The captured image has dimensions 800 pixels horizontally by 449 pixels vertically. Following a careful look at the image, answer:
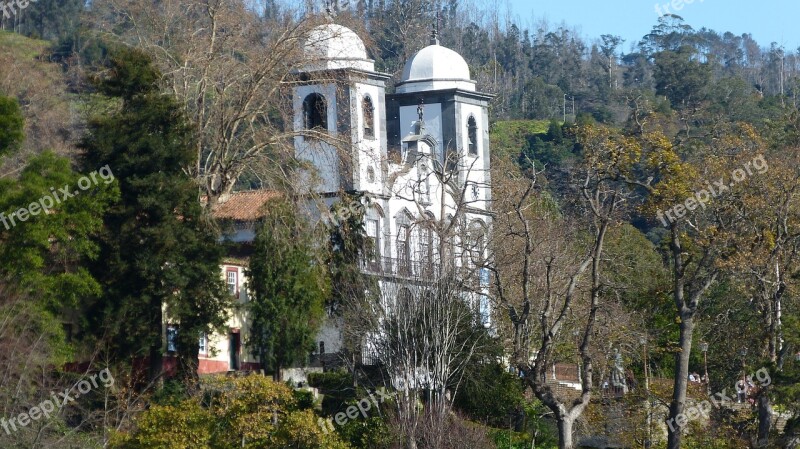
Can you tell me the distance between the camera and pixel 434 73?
5250cm

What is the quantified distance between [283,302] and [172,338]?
362cm

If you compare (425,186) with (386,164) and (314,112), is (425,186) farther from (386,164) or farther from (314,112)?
(386,164)

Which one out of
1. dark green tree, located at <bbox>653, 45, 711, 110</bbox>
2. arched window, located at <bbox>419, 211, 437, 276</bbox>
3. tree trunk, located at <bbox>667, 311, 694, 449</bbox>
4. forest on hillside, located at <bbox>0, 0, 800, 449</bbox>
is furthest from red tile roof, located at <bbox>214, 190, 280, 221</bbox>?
dark green tree, located at <bbox>653, 45, 711, 110</bbox>

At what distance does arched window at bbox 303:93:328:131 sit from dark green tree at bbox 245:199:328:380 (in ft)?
29.8

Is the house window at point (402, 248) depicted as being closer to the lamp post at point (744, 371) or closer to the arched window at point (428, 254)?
the arched window at point (428, 254)

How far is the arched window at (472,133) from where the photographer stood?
52938 mm

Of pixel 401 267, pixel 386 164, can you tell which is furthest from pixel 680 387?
pixel 386 164

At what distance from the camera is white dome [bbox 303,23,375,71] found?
3534cm

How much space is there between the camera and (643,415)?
31.4 meters

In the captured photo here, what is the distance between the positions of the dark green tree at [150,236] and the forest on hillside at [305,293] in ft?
0.18

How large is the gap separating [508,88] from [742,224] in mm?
80705

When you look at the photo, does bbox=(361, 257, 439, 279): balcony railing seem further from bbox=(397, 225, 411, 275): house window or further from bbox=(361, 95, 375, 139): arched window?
bbox=(361, 95, 375, 139): arched window

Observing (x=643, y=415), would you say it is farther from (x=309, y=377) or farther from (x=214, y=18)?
(x=214, y=18)

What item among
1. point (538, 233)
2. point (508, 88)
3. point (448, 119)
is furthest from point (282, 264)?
point (508, 88)
